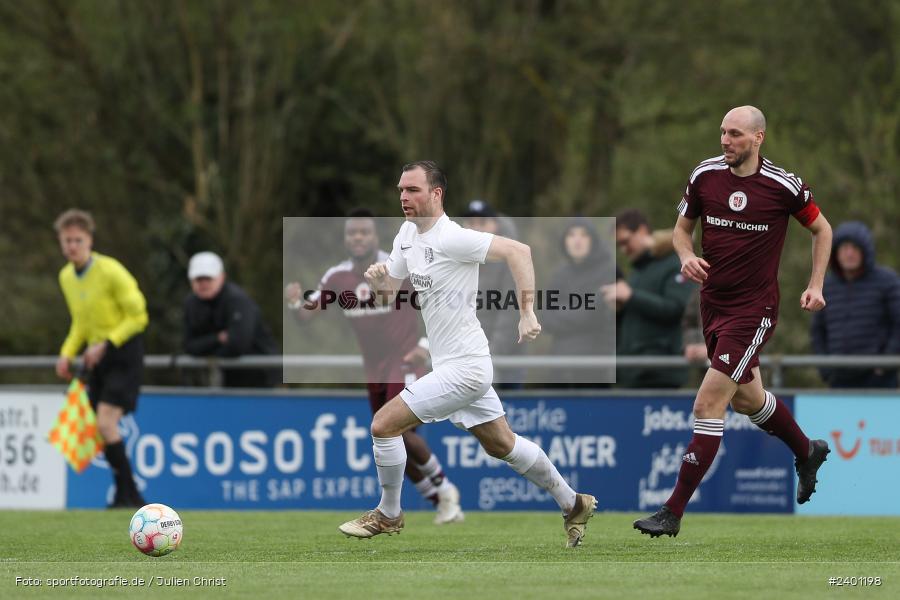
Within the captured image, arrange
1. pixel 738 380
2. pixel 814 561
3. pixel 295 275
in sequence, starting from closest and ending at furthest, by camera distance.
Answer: pixel 814 561
pixel 738 380
pixel 295 275

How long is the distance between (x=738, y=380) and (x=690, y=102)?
54.0 ft

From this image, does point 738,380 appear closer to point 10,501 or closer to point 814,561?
point 814,561

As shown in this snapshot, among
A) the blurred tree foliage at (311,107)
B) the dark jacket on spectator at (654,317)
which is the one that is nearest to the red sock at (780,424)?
the dark jacket on spectator at (654,317)

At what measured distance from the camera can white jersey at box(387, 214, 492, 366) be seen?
9383mm

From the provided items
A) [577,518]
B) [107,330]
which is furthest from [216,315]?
[577,518]

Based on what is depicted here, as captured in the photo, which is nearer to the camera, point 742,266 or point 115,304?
point 742,266

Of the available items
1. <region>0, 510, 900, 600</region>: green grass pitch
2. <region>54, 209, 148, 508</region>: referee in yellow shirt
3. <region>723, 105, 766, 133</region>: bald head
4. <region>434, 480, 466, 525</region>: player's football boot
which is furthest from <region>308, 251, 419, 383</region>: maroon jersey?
Result: <region>723, 105, 766, 133</region>: bald head

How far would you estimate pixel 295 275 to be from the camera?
21297mm

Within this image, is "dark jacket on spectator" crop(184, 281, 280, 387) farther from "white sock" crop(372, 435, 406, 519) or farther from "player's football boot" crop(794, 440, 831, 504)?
"player's football boot" crop(794, 440, 831, 504)

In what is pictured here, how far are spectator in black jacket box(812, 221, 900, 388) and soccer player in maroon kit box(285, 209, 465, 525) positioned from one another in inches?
162

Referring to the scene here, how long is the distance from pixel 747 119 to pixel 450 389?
2385mm

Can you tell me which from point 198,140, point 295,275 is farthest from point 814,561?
point 198,140

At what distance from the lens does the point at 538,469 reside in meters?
9.55

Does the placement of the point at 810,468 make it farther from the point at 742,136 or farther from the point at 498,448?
the point at 742,136
